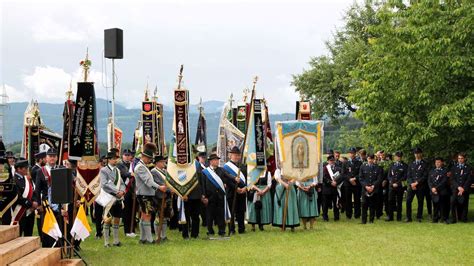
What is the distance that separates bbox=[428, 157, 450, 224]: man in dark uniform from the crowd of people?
2 cm

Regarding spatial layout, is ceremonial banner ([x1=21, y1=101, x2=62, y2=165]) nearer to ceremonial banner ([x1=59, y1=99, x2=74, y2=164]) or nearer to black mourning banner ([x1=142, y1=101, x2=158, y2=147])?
black mourning banner ([x1=142, y1=101, x2=158, y2=147])

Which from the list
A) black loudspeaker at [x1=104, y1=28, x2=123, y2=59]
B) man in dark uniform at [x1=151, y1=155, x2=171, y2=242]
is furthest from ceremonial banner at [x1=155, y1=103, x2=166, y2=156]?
man in dark uniform at [x1=151, y1=155, x2=171, y2=242]

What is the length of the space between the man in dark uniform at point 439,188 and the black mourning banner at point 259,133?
4.56 metres

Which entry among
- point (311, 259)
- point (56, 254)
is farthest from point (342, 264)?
point (56, 254)

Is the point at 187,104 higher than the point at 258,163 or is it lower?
higher

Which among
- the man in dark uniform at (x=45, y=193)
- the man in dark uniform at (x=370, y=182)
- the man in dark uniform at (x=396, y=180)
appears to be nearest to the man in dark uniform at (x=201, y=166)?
the man in dark uniform at (x=45, y=193)

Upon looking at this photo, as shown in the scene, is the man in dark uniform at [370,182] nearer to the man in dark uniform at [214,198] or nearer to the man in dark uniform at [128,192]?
the man in dark uniform at [214,198]

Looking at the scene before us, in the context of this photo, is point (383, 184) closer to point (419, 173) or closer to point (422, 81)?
point (419, 173)

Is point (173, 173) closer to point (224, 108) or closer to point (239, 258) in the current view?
point (239, 258)

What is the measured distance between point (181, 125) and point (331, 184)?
611 cm

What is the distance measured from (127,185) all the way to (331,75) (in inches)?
969

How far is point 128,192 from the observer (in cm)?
1606

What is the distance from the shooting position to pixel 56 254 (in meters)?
11.8

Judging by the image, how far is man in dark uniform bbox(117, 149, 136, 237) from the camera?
1585 cm
